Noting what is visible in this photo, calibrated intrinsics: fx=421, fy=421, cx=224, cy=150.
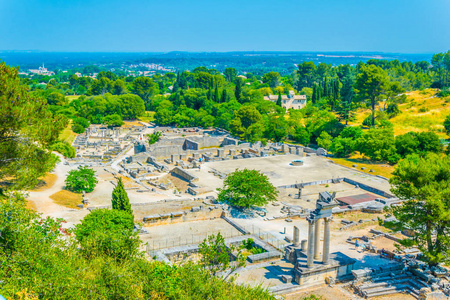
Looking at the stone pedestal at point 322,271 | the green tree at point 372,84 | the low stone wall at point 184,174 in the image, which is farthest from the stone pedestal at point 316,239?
the green tree at point 372,84

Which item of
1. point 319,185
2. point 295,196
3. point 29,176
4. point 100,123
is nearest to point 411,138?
point 319,185

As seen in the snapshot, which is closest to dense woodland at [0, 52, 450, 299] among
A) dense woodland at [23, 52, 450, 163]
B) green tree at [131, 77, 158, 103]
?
dense woodland at [23, 52, 450, 163]

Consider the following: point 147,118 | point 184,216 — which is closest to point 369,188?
point 184,216

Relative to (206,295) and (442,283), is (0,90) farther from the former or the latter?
(442,283)

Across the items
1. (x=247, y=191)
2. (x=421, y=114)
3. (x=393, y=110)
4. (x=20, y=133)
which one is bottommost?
(x=247, y=191)

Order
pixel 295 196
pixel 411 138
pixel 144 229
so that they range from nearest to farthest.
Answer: pixel 144 229 < pixel 295 196 < pixel 411 138

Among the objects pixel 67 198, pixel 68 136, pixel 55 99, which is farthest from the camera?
pixel 55 99

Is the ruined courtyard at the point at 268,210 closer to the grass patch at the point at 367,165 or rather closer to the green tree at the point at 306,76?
the grass patch at the point at 367,165

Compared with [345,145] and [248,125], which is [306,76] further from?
[345,145]
